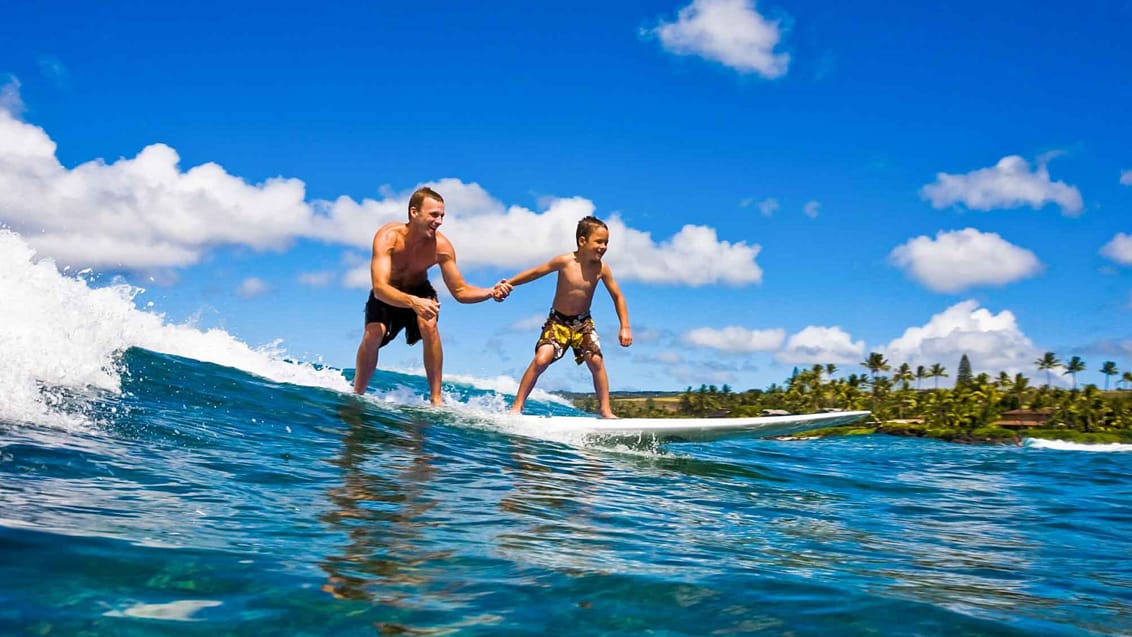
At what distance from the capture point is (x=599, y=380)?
29.3 ft

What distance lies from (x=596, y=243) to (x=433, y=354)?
1963 millimetres

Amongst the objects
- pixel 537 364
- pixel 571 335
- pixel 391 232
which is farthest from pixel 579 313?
pixel 391 232

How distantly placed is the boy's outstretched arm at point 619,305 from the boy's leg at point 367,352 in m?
2.35

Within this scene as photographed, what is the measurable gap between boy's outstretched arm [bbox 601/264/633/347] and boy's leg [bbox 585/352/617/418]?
358 mm

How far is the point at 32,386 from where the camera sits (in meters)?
5.48

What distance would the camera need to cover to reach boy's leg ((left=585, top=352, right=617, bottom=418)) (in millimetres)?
8883

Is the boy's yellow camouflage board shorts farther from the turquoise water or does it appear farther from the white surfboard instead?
the turquoise water

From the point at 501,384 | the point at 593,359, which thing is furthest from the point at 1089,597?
the point at 501,384

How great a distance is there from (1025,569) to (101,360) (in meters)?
6.84

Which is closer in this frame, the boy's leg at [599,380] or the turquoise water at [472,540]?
the turquoise water at [472,540]

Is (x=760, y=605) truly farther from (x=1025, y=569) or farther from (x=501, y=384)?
(x=501, y=384)

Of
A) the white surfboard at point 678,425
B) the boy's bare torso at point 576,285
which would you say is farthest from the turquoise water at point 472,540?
the boy's bare torso at point 576,285

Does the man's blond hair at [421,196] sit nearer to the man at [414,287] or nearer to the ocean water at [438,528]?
the man at [414,287]

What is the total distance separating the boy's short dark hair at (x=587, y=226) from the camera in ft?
28.0
